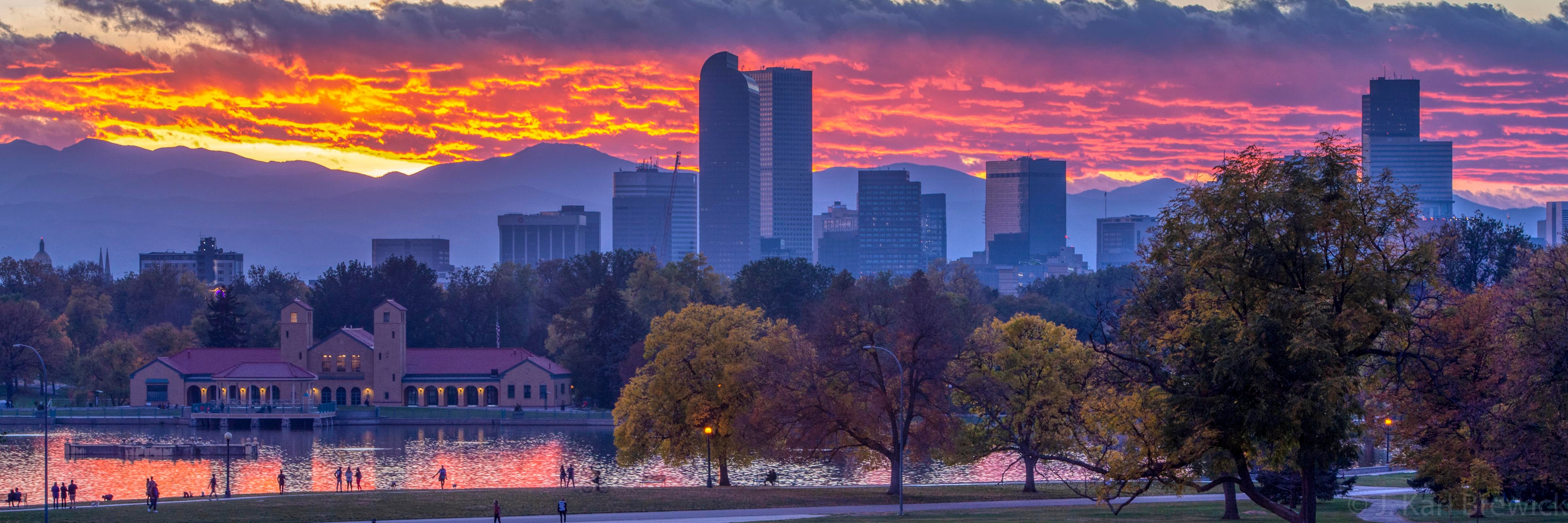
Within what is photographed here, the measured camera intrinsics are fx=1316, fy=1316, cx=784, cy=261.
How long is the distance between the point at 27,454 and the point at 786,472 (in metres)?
49.1

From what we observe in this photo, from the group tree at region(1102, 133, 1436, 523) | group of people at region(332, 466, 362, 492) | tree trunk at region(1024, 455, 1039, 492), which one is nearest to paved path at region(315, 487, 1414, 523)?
tree trunk at region(1024, 455, 1039, 492)

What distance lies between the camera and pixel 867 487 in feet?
203

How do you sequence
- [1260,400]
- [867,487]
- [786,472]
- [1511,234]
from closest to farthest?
[1260,400] < [867,487] < [786,472] < [1511,234]

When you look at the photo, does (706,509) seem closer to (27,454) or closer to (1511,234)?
(27,454)

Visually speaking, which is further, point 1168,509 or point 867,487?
point 867,487

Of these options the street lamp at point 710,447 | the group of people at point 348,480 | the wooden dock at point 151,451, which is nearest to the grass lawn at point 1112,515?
the street lamp at point 710,447

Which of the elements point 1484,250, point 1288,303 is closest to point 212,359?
point 1484,250

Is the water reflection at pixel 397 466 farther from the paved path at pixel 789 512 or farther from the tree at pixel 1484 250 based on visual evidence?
the tree at pixel 1484 250

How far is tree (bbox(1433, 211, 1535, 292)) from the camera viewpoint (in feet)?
272

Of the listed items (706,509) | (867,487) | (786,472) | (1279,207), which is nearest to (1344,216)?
(1279,207)

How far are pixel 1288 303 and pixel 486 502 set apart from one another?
110 ft

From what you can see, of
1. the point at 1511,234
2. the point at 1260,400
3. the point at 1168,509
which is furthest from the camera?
the point at 1511,234

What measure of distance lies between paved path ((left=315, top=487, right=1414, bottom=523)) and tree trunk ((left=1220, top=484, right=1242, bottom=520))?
471 cm

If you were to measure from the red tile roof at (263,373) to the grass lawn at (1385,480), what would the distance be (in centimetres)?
9271
